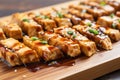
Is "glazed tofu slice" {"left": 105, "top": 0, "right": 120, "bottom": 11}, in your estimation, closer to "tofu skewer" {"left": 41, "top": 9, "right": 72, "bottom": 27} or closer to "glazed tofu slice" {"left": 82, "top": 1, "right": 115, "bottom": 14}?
"glazed tofu slice" {"left": 82, "top": 1, "right": 115, "bottom": 14}

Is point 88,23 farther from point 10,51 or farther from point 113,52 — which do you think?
point 10,51

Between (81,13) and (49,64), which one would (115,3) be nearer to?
(81,13)

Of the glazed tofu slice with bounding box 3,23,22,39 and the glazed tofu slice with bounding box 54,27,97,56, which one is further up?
the glazed tofu slice with bounding box 3,23,22,39

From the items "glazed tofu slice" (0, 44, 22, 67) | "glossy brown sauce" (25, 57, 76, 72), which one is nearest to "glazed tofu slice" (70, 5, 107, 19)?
"glossy brown sauce" (25, 57, 76, 72)

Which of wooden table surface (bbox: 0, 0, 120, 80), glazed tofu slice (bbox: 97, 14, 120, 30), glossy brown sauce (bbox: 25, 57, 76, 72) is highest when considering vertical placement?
wooden table surface (bbox: 0, 0, 120, 80)

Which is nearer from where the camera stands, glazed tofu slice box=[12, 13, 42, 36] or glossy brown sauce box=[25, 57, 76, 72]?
glossy brown sauce box=[25, 57, 76, 72]

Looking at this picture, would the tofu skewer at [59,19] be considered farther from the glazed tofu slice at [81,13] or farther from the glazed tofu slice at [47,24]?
the glazed tofu slice at [81,13]

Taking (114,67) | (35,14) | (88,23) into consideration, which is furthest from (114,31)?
(35,14)

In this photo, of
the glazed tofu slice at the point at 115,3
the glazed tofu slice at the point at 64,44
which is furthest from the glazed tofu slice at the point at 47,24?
the glazed tofu slice at the point at 115,3
